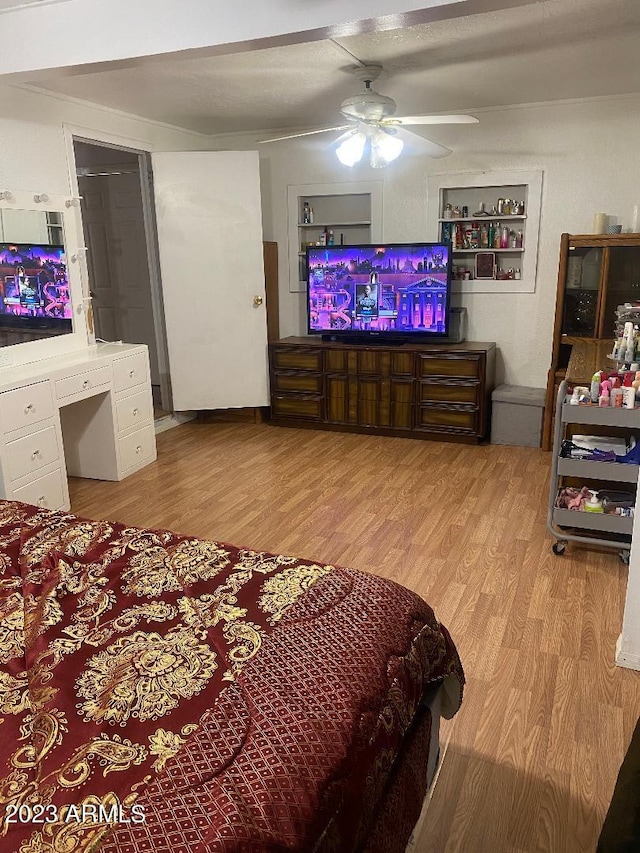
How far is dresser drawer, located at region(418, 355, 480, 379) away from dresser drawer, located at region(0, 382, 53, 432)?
8.74 ft

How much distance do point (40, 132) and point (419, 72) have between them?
2.38 metres

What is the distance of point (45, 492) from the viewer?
11.9 feet

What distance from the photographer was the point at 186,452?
16.0ft

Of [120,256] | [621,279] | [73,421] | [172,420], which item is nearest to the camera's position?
[73,421]

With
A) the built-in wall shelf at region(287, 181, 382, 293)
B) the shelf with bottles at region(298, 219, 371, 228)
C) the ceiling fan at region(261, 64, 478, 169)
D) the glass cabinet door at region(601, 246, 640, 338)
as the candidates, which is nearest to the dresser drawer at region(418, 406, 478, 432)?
the glass cabinet door at region(601, 246, 640, 338)

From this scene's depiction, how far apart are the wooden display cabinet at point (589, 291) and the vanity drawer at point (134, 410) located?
9.35 feet

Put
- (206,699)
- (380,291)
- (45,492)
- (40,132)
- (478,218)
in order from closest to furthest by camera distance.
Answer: (206,699) < (45,492) < (40,132) < (478,218) < (380,291)

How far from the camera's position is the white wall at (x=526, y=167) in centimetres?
459

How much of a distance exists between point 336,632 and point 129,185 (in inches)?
217

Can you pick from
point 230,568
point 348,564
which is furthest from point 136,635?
point 348,564

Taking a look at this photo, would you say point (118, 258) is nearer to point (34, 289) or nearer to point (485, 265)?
point (34, 289)

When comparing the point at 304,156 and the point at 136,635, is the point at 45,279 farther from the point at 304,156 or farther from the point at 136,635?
the point at 136,635

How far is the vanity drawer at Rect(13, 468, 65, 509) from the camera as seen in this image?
3.46 m

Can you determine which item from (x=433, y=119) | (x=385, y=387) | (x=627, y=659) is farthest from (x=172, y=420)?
(x=627, y=659)
